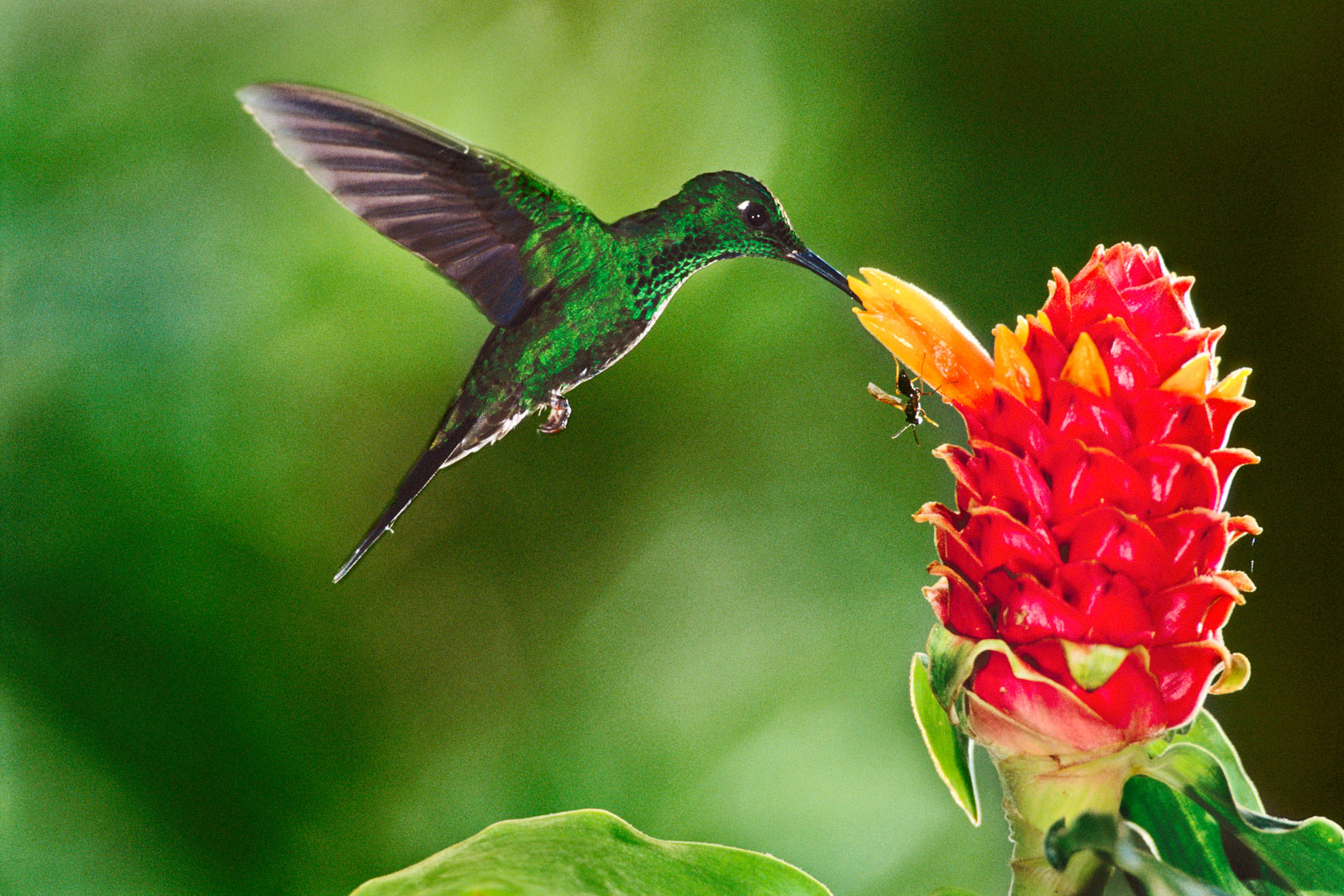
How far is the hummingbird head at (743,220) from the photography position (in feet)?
2.00

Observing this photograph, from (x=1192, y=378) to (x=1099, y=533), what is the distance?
0.06 meters

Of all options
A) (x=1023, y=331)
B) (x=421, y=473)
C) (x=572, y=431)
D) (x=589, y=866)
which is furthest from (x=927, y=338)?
(x=572, y=431)

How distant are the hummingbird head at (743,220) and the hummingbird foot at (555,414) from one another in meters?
0.15

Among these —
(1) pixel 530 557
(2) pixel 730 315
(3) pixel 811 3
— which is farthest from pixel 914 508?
(3) pixel 811 3

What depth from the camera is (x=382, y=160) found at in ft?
1.96

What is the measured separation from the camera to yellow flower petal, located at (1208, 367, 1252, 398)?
1.35 ft

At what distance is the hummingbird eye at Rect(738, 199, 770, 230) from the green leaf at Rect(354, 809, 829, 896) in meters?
0.32

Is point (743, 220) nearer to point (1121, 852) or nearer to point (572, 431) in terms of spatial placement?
point (1121, 852)

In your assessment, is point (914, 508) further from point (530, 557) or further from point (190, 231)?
point (190, 231)

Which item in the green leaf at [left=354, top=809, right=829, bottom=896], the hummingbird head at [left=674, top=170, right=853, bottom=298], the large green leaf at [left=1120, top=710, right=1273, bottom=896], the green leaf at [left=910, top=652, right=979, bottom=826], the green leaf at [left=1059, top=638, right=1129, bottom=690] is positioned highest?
the hummingbird head at [left=674, top=170, right=853, bottom=298]

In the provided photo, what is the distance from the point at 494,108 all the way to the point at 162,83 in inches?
13.7

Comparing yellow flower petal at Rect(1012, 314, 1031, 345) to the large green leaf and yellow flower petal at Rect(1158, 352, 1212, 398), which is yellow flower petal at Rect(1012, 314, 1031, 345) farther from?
the large green leaf

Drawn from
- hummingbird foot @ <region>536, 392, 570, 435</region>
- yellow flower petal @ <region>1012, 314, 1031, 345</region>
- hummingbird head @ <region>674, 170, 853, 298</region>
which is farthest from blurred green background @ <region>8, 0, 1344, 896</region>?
yellow flower petal @ <region>1012, 314, 1031, 345</region>

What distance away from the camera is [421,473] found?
2.19 ft
